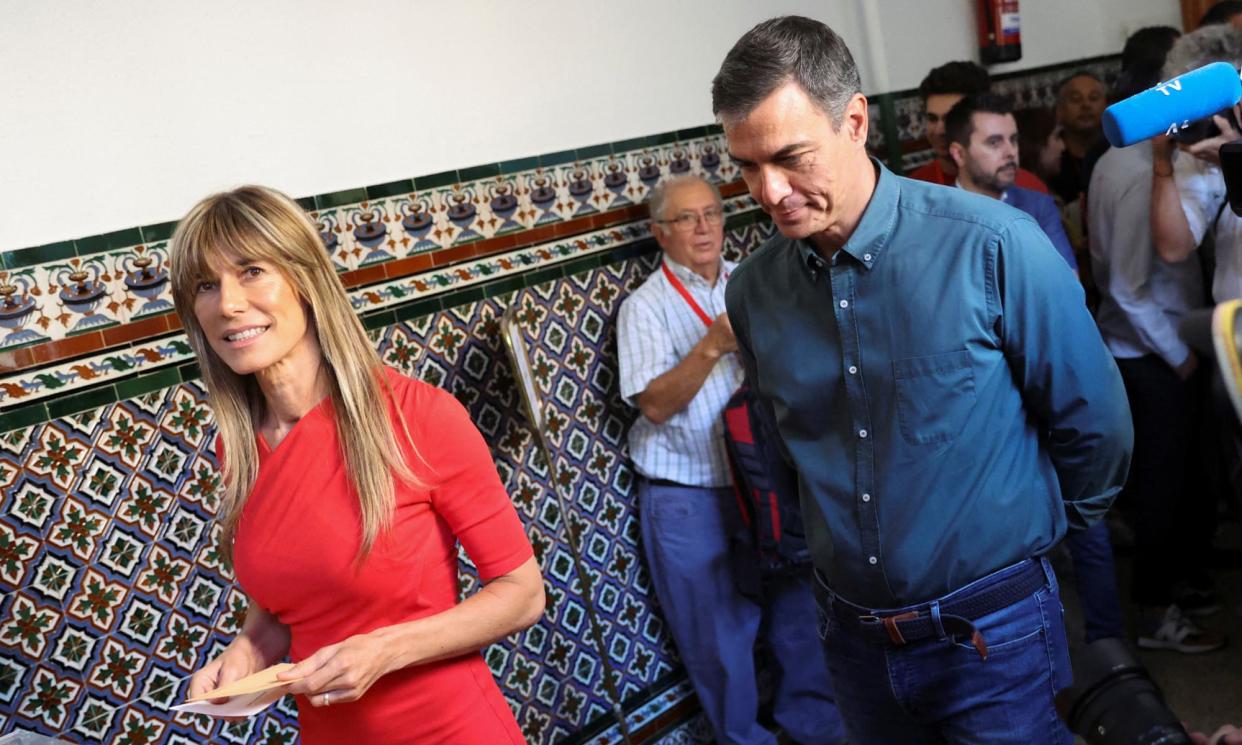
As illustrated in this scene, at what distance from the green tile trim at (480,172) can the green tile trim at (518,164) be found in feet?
0.08

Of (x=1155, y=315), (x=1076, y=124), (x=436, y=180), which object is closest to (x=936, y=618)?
(x=436, y=180)

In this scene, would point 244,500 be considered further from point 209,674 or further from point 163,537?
point 163,537

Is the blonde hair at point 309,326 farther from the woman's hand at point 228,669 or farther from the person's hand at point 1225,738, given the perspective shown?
the person's hand at point 1225,738

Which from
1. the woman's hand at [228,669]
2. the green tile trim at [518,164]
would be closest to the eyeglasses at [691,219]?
the green tile trim at [518,164]

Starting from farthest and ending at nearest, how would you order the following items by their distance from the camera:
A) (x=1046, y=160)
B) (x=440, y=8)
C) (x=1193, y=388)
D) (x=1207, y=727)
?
(x=1046, y=160)
(x=1193, y=388)
(x=1207, y=727)
(x=440, y=8)

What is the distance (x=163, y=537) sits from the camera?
2650 mm

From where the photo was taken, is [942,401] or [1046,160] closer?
[942,401]

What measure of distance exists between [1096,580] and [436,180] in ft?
8.17

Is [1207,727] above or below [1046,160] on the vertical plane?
below

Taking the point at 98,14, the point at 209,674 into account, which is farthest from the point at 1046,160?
the point at 209,674

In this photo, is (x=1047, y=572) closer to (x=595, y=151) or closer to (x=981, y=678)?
(x=981, y=678)

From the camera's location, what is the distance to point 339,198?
2963 millimetres

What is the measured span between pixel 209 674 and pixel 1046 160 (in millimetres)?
4676

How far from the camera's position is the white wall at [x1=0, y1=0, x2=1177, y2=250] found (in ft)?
8.09
